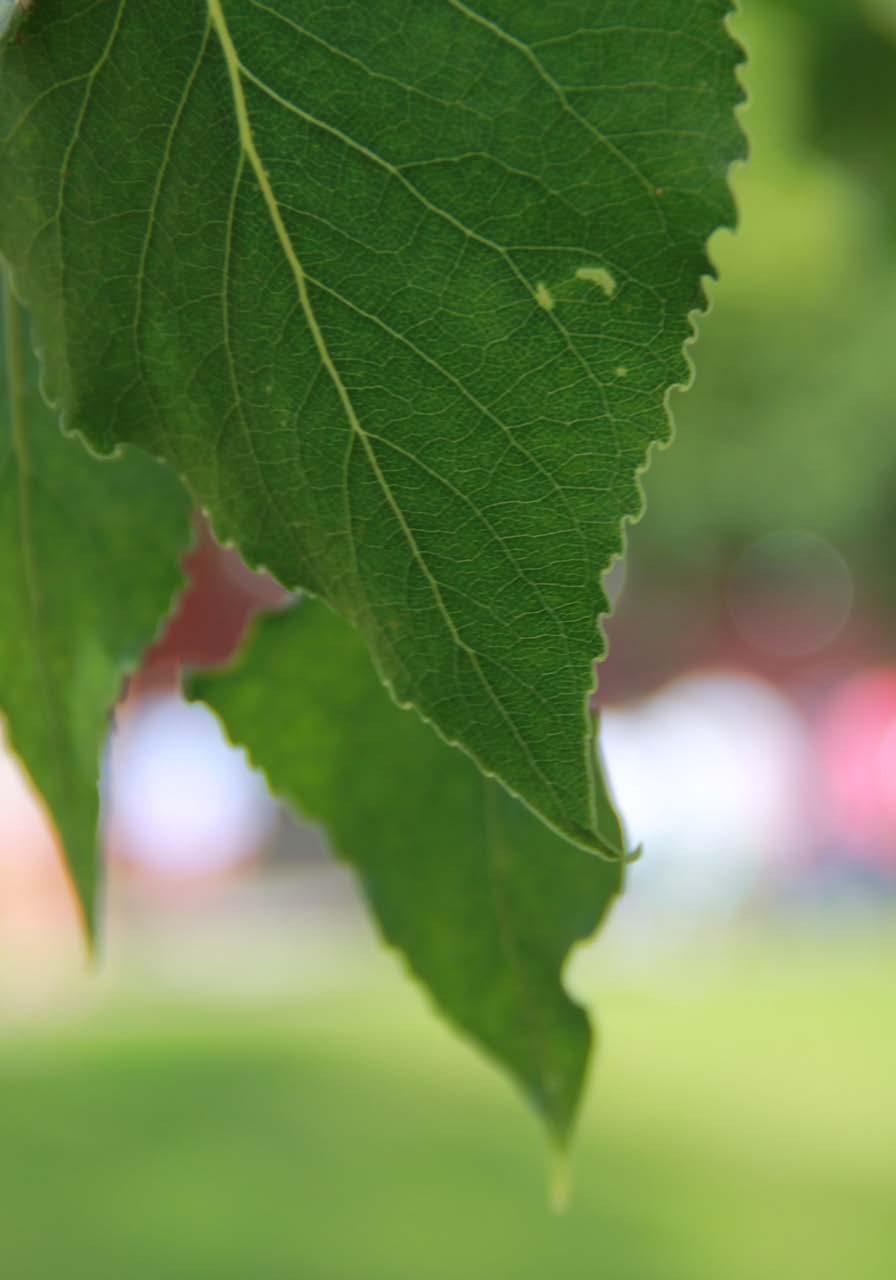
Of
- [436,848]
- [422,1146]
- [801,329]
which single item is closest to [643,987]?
[422,1146]

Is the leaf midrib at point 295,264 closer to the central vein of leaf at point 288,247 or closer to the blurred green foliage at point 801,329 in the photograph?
the central vein of leaf at point 288,247

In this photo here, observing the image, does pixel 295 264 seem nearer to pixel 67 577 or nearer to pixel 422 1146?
pixel 67 577

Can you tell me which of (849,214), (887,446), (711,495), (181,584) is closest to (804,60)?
(849,214)

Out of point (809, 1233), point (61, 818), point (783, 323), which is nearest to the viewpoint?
point (61, 818)

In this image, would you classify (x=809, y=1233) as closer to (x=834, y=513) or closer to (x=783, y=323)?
(x=783, y=323)

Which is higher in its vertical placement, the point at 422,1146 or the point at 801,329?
the point at 801,329

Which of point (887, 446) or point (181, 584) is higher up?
point (887, 446)
